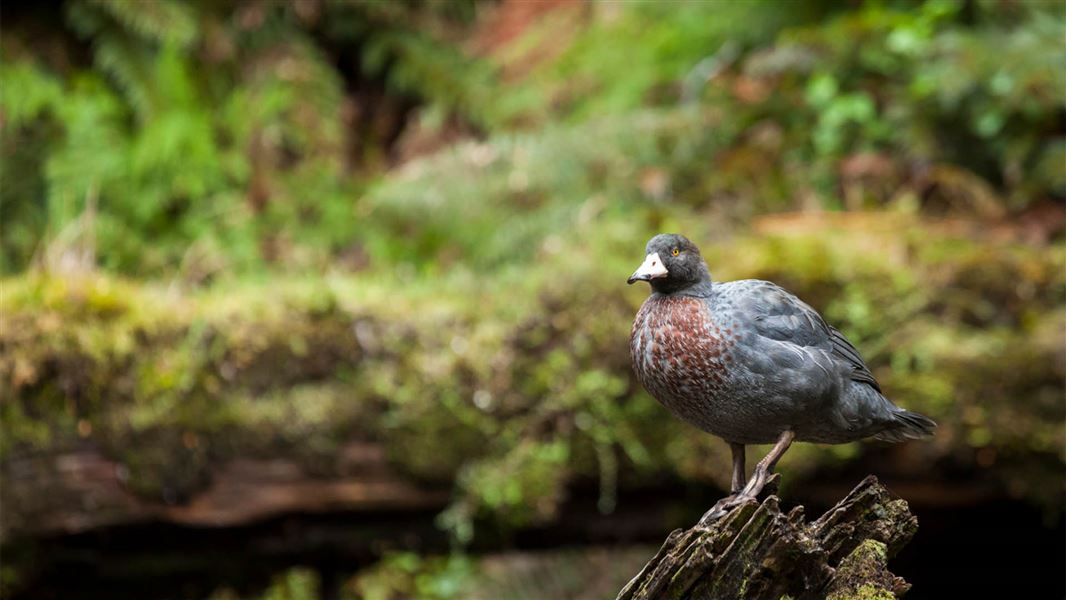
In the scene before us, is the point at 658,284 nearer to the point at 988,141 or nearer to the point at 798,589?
the point at 798,589

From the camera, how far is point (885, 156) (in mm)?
6266

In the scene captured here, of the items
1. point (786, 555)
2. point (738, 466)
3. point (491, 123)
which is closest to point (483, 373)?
point (738, 466)

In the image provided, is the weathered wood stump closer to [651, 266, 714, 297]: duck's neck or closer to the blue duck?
the blue duck

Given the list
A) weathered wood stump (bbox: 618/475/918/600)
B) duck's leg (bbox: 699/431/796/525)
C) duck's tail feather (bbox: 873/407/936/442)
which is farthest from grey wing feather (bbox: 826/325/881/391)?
weathered wood stump (bbox: 618/475/918/600)

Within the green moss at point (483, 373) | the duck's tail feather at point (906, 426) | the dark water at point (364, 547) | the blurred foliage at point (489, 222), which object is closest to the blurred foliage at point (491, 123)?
the blurred foliage at point (489, 222)

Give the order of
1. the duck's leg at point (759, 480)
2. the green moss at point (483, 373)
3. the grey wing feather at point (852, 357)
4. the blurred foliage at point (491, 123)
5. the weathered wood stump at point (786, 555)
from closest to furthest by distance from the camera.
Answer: the weathered wood stump at point (786, 555) → the duck's leg at point (759, 480) → the grey wing feather at point (852, 357) → the green moss at point (483, 373) → the blurred foliage at point (491, 123)

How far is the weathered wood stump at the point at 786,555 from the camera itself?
2.44m

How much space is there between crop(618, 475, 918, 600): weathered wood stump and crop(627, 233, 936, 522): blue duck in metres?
0.16

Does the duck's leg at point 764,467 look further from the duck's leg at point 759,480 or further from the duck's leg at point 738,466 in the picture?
the duck's leg at point 738,466

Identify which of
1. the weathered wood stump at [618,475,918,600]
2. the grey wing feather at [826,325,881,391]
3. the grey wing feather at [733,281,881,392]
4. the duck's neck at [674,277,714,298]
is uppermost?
the duck's neck at [674,277,714,298]

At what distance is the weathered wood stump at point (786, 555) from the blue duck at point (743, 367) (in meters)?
0.16

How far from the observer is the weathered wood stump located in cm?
244

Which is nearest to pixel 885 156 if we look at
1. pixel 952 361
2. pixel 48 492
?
pixel 952 361

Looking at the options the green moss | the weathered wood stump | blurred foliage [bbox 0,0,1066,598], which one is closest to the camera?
the weathered wood stump
